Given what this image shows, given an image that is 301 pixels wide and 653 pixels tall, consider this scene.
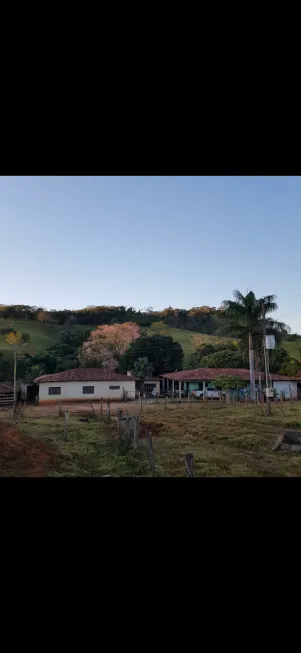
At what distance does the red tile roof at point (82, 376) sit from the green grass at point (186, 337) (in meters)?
2.18

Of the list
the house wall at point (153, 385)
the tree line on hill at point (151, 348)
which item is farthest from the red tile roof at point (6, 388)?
the house wall at point (153, 385)

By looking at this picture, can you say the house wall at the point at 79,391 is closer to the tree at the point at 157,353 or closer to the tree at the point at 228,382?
the tree at the point at 157,353

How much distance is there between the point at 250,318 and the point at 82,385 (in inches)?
234

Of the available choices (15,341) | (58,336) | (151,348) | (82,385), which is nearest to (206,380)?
(151,348)

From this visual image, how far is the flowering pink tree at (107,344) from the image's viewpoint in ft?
28.7

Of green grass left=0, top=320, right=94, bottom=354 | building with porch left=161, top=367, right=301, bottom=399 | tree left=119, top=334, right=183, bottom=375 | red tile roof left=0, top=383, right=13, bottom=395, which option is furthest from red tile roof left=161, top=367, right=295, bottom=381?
red tile roof left=0, top=383, right=13, bottom=395

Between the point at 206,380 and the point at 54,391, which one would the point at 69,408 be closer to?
the point at 54,391

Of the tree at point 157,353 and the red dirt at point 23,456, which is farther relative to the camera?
the tree at point 157,353
